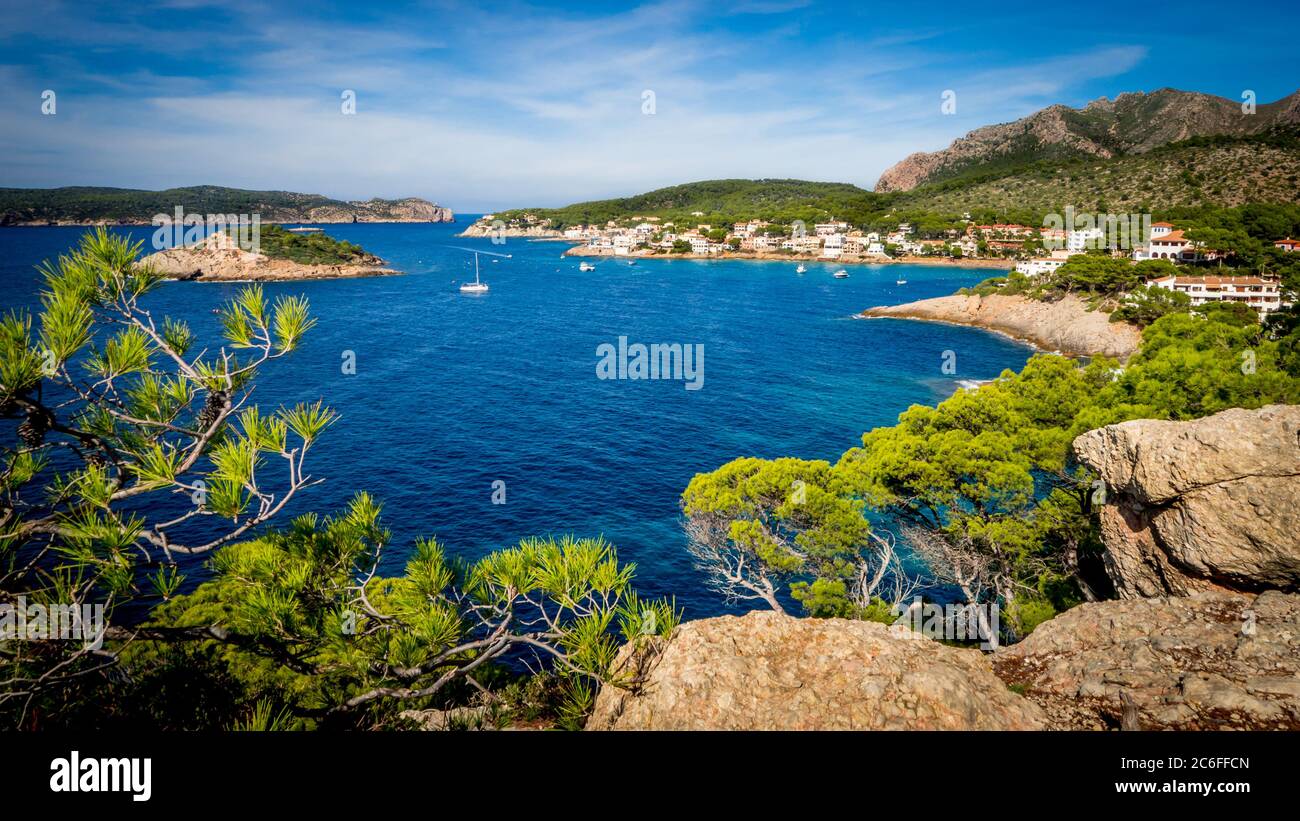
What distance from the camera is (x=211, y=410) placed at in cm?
584

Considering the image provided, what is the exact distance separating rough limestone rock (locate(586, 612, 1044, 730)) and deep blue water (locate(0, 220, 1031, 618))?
1480cm

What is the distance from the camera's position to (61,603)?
16.1 feet

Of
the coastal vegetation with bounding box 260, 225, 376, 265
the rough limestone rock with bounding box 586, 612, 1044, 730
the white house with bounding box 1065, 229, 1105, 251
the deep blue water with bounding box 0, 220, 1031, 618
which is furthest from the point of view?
the coastal vegetation with bounding box 260, 225, 376, 265

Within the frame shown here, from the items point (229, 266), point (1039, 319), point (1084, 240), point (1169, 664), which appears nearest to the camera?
point (1169, 664)

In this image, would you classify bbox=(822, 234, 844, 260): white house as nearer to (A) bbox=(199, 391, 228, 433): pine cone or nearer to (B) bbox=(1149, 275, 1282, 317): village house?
(B) bbox=(1149, 275, 1282, 317): village house

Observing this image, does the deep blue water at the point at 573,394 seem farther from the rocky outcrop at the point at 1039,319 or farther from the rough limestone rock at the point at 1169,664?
the rough limestone rock at the point at 1169,664

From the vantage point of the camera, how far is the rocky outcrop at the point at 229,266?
106 meters

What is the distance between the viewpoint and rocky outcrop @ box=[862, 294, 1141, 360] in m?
57.4

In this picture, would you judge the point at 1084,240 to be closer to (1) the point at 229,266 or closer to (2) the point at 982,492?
(2) the point at 982,492

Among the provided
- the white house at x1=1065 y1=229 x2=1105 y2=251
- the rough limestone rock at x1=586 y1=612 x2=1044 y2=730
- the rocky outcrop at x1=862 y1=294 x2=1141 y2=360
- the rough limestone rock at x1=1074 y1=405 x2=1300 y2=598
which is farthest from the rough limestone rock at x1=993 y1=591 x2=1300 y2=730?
the white house at x1=1065 y1=229 x2=1105 y2=251

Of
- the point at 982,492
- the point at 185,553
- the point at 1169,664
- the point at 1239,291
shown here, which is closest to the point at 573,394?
the point at 982,492

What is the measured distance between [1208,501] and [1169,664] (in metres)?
3.95

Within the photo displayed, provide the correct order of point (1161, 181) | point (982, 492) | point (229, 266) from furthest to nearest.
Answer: point (1161, 181)
point (229, 266)
point (982, 492)
